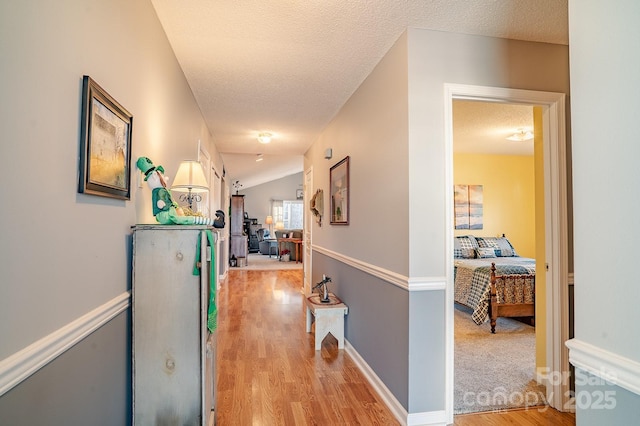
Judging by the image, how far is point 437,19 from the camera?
203 cm

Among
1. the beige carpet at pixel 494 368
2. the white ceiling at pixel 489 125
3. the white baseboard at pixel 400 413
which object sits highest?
the white ceiling at pixel 489 125

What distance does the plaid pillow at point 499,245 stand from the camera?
18.5 feet

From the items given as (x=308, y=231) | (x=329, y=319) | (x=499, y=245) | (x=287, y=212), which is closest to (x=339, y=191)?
(x=329, y=319)

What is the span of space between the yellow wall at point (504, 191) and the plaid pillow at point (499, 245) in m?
0.50

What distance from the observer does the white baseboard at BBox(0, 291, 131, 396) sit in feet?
2.58

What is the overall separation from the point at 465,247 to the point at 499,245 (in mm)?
647

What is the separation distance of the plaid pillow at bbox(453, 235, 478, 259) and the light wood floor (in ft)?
9.34

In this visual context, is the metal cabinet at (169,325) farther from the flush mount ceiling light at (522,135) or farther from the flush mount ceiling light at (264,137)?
the flush mount ceiling light at (522,135)

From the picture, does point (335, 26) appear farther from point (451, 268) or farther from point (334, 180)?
point (334, 180)

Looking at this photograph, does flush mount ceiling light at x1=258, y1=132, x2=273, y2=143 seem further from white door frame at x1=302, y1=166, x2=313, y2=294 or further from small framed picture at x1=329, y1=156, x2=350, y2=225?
small framed picture at x1=329, y1=156, x2=350, y2=225

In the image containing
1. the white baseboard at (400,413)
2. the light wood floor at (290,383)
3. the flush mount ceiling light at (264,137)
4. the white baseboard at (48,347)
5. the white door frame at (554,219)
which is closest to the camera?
the white baseboard at (48,347)

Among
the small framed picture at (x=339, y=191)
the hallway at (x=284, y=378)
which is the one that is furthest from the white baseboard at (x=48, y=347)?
the small framed picture at (x=339, y=191)

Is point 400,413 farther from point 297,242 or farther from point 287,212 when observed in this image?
point 287,212

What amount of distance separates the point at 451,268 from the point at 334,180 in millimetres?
2053
